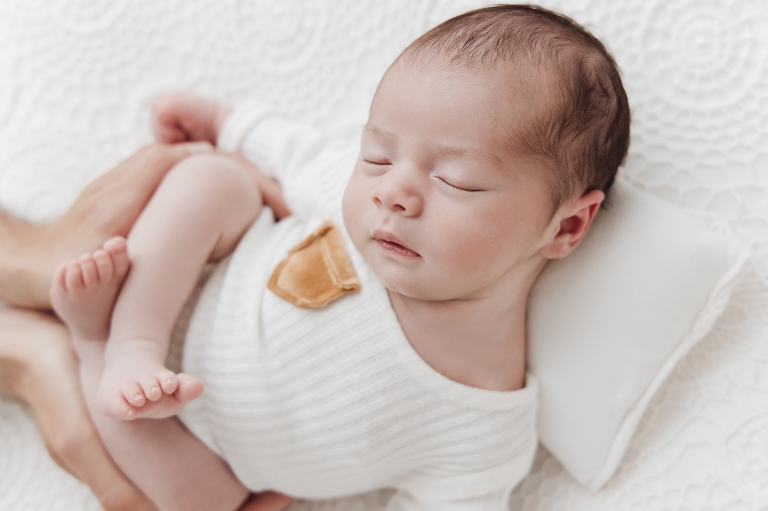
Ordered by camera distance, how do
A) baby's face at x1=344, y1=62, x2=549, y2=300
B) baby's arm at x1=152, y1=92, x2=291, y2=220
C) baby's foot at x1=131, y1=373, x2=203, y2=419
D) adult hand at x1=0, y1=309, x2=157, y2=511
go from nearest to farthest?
baby's face at x1=344, y1=62, x2=549, y2=300 → baby's foot at x1=131, y1=373, x2=203, y2=419 → adult hand at x1=0, y1=309, x2=157, y2=511 → baby's arm at x1=152, y1=92, x2=291, y2=220

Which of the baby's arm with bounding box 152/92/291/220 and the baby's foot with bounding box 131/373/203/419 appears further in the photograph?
the baby's arm with bounding box 152/92/291/220

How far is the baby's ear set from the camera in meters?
0.97

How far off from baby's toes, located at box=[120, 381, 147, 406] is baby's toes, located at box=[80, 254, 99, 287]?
19 centimetres

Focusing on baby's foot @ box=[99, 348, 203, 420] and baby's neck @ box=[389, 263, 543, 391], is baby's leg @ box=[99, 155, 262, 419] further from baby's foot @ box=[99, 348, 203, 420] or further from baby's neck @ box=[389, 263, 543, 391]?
baby's neck @ box=[389, 263, 543, 391]

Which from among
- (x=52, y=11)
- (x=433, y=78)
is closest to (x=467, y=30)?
(x=433, y=78)

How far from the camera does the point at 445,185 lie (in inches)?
35.1

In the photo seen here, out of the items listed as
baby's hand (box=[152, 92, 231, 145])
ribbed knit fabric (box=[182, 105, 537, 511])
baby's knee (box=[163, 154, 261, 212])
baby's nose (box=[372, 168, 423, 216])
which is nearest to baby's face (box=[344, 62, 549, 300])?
baby's nose (box=[372, 168, 423, 216])

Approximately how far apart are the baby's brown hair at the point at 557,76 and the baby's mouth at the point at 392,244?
22 centimetres

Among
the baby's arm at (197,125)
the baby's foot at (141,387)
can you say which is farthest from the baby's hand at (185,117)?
the baby's foot at (141,387)

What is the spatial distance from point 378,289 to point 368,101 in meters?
0.57

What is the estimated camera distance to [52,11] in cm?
144

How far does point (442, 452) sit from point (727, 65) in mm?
943

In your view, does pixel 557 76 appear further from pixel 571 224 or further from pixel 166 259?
pixel 166 259

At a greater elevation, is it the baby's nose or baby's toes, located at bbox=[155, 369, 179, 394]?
the baby's nose
